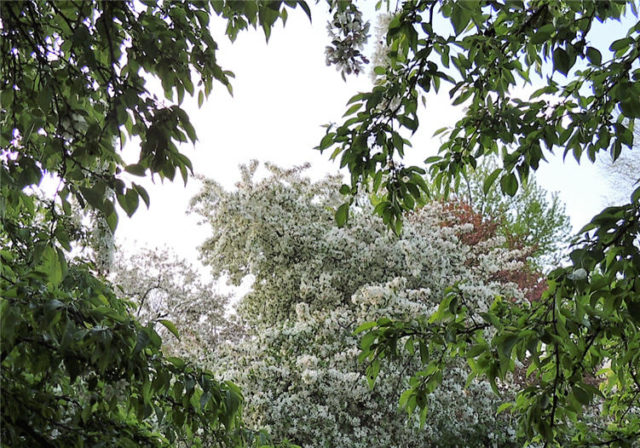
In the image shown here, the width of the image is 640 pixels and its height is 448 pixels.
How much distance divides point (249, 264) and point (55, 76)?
6595 millimetres

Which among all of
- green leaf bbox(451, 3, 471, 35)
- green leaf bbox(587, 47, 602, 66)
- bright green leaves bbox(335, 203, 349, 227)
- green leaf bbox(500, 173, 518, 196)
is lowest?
green leaf bbox(451, 3, 471, 35)

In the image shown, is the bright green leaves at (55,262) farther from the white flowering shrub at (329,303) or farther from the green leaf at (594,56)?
the white flowering shrub at (329,303)

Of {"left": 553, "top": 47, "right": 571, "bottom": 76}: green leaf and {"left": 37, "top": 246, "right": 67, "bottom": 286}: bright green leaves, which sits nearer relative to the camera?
{"left": 37, "top": 246, "right": 67, "bottom": 286}: bright green leaves

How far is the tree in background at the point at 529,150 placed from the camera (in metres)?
1.57

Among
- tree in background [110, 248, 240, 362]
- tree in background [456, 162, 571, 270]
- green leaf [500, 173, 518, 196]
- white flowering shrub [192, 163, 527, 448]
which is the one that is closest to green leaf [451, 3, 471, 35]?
green leaf [500, 173, 518, 196]

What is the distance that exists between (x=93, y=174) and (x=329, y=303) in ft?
21.7

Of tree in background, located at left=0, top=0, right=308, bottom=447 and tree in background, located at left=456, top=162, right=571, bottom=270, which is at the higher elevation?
tree in background, located at left=456, top=162, right=571, bottom=270

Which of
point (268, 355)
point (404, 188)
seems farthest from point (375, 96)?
point (268, 355)

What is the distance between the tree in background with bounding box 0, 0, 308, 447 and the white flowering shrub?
175 inches

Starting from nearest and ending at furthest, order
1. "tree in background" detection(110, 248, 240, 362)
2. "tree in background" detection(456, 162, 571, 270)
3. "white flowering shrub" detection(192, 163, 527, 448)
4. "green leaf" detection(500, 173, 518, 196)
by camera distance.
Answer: "green leaf" detection(500, 173, 518, 196) → "white flowering shrub" detection(192, 163, 527, 448) → "tree in background" detection(110, 248, 240, 362) → "tree in background" detection(456, 162, 571, 270)

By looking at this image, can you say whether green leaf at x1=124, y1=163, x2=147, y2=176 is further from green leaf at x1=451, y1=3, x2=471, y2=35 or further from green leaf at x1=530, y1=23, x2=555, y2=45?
green leaf at x1=530, y1=23, x2=555, y2=45

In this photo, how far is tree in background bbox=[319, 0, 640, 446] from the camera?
5.15 feet

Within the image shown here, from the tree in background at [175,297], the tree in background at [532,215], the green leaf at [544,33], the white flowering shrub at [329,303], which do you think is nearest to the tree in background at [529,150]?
the green leaf at [544,33]

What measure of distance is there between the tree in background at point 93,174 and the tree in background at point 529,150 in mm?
589
